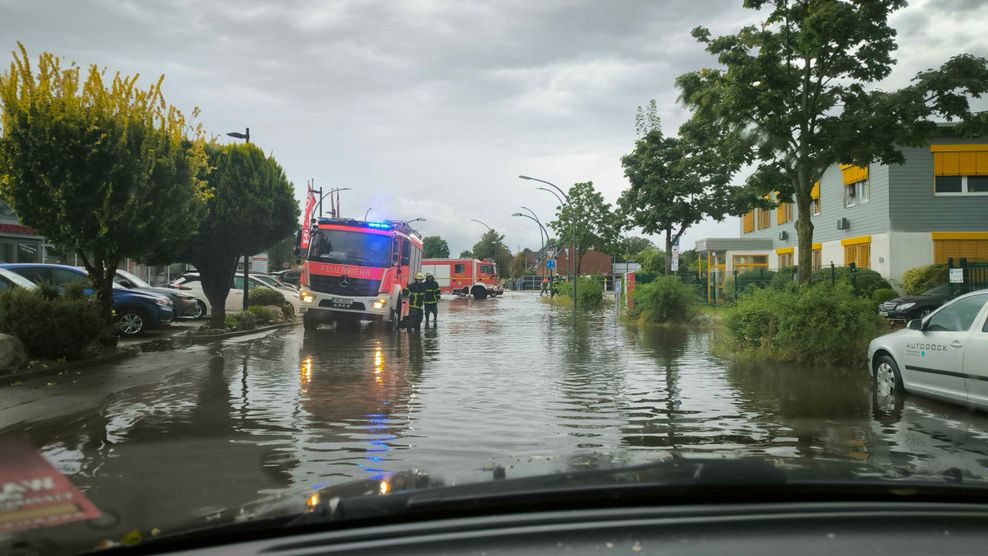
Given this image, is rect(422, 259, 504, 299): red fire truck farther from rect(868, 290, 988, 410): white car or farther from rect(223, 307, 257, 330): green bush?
rect(868, 290, 988, 410): white car

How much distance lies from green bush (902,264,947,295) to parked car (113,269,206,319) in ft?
74.1

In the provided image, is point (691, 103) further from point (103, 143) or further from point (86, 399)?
point (86, 399)

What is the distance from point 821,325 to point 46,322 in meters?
12.5

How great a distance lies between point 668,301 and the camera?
23172 mm

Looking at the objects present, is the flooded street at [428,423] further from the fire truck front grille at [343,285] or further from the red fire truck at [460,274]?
the red fire truck at [460,274]

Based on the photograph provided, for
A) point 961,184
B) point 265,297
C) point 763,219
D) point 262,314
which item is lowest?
point 262,314

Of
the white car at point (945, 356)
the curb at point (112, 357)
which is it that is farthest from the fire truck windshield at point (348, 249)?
the white car at point (945, 356)

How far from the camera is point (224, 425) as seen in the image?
7598mm

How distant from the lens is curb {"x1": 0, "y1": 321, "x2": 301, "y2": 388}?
1080 centimetres

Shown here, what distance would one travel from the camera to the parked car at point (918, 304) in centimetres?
1978

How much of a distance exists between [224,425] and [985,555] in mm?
7093

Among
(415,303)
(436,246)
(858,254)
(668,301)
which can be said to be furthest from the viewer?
(436,246)

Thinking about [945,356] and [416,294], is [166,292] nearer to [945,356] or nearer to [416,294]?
[416,294]

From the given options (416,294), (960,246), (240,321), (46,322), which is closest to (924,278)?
(960,246)
